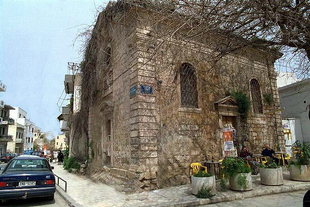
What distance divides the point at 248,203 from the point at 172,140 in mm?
3439

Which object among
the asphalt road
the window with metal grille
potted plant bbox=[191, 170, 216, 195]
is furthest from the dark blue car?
the window with metal grille

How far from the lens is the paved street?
5.84 metres

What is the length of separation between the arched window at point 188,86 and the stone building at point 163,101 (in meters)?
0.04

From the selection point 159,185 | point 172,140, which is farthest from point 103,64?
point 159,185

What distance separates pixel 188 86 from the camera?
Result: 9.88 m

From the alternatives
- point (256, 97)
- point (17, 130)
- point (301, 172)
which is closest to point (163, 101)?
point (301, 172)

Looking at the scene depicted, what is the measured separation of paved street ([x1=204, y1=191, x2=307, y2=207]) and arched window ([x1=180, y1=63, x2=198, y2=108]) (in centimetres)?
438

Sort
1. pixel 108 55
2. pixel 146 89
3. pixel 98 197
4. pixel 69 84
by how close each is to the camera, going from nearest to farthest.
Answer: pixel 98 197 → pixel 146 89 → pixel 108 55 → pixel 69 84

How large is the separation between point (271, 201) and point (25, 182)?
6.98 metres

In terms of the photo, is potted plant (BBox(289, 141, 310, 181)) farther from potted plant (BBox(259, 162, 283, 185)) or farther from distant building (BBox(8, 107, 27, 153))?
distant building (BBox(8, 107, 27, 153))

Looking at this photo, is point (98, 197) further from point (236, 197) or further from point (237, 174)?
point (237, 174)

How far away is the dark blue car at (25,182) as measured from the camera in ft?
20.6

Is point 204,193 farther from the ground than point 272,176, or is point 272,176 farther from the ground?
point 272,176

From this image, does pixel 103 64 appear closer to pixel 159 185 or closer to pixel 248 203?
pixel 159 185
